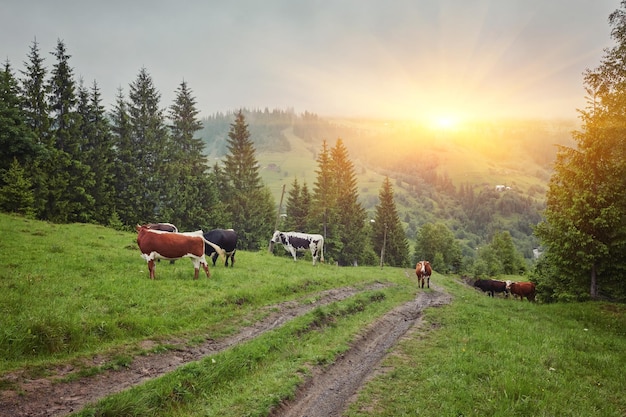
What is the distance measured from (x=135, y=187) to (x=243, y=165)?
18301 millimetres

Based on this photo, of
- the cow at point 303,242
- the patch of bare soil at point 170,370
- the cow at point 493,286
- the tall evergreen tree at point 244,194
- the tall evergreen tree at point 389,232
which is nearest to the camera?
the patch of bare soil at point 170,370

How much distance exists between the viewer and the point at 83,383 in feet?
27.1

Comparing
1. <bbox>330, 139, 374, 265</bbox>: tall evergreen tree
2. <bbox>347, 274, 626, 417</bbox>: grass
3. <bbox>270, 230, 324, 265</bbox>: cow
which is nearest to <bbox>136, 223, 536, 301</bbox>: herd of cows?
<bbox>270, 230, 324, 265</bbox>: cow

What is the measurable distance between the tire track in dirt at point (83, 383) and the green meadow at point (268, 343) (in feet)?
1.05

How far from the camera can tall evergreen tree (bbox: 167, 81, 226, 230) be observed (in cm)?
4661

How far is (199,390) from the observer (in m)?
8.71

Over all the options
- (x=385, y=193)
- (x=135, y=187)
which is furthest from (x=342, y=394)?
(x=385, y=193)

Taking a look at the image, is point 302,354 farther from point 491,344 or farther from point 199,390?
point 491,344

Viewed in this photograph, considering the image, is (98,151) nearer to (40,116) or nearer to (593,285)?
(40,116)

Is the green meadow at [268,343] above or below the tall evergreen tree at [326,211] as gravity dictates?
below

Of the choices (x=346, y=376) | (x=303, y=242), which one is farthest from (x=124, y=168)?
(x=346, y=376)

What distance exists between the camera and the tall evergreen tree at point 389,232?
74875mm

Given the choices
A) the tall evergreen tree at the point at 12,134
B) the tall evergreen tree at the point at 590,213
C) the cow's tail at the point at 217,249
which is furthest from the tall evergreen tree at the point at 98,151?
the tall evergreen tree at the point at 590,213

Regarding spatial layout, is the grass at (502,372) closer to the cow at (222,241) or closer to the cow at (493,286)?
the cow at (222,241)
